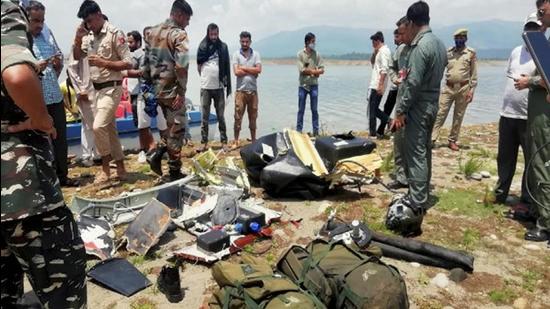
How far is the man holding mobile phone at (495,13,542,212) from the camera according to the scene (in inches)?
183

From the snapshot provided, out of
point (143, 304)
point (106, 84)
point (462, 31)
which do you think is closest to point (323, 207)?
point (143, 304)

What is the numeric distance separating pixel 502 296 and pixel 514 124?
2.35 m

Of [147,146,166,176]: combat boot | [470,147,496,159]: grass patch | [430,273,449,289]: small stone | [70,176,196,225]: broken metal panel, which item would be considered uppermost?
[147,146,166,176]: combat boot

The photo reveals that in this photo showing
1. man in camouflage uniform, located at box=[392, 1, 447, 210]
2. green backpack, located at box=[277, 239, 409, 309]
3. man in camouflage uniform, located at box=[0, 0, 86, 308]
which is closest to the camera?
man in camouflage uniform, located at box=[0, 0, 86, 308]

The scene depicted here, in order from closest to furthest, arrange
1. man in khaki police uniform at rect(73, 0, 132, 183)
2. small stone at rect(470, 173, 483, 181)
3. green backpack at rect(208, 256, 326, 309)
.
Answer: green backpack at rect(208, 256, 326, 309) → man in khaki police uniform at rect(73, 0, 132, 183) → small stone at rect(470, 173, 483, 181)

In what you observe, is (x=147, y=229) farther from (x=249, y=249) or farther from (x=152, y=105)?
(x=152, y=105)

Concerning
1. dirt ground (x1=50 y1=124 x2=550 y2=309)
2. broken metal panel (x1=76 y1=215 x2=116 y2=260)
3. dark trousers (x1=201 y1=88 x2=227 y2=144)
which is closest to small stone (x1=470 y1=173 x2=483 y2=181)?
dirt ground (x1=50 y1=124 x2=550 y2=309)

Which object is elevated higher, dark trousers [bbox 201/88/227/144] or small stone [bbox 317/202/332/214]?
dark trousers [bbox 201/88/227/144]

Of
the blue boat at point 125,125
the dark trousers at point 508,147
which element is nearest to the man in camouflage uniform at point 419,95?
the dark trousers at point 508,147

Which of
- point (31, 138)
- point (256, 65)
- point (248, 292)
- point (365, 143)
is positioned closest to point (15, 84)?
point (31, 138)

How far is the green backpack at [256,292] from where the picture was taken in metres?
2.45

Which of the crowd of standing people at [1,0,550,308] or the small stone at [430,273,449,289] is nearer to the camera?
the crowd of standing people at [1,0,550,308]

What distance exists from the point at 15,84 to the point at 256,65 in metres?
6.65

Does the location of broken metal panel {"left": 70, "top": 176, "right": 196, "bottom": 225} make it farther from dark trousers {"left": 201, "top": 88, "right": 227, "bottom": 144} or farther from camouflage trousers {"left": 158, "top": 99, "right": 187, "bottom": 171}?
dark trousers {"left": 201, "top": 88, "right": 227, "bottom": 144}
